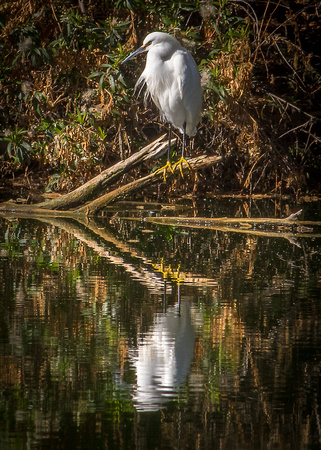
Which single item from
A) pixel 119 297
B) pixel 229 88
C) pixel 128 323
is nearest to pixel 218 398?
pixel 128 323

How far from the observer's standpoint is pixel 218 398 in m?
1.88

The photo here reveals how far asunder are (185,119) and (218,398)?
453 cm

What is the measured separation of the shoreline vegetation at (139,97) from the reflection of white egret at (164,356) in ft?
14.1

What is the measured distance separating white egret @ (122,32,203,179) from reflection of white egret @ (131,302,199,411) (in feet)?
10.1

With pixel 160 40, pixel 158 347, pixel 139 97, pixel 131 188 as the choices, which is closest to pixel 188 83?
pixel 160 40

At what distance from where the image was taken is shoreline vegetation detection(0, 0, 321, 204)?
707 centimetres

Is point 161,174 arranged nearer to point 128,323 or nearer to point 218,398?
point 128,323

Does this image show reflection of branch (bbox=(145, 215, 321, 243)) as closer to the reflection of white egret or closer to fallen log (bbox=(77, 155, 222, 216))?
fallen log (bbox=(77, 155, 222, 216))

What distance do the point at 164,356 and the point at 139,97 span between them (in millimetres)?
5814

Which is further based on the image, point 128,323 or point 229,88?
point 229,88

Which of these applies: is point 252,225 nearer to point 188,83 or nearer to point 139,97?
point 188,83

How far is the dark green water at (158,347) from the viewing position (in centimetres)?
169

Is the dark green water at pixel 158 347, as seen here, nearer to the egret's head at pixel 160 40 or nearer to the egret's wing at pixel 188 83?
the egret's wing at pixel 188 83

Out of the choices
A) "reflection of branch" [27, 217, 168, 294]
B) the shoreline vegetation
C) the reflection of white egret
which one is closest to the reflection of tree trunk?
"reflection of branch" [27, 217, 168, 294]
